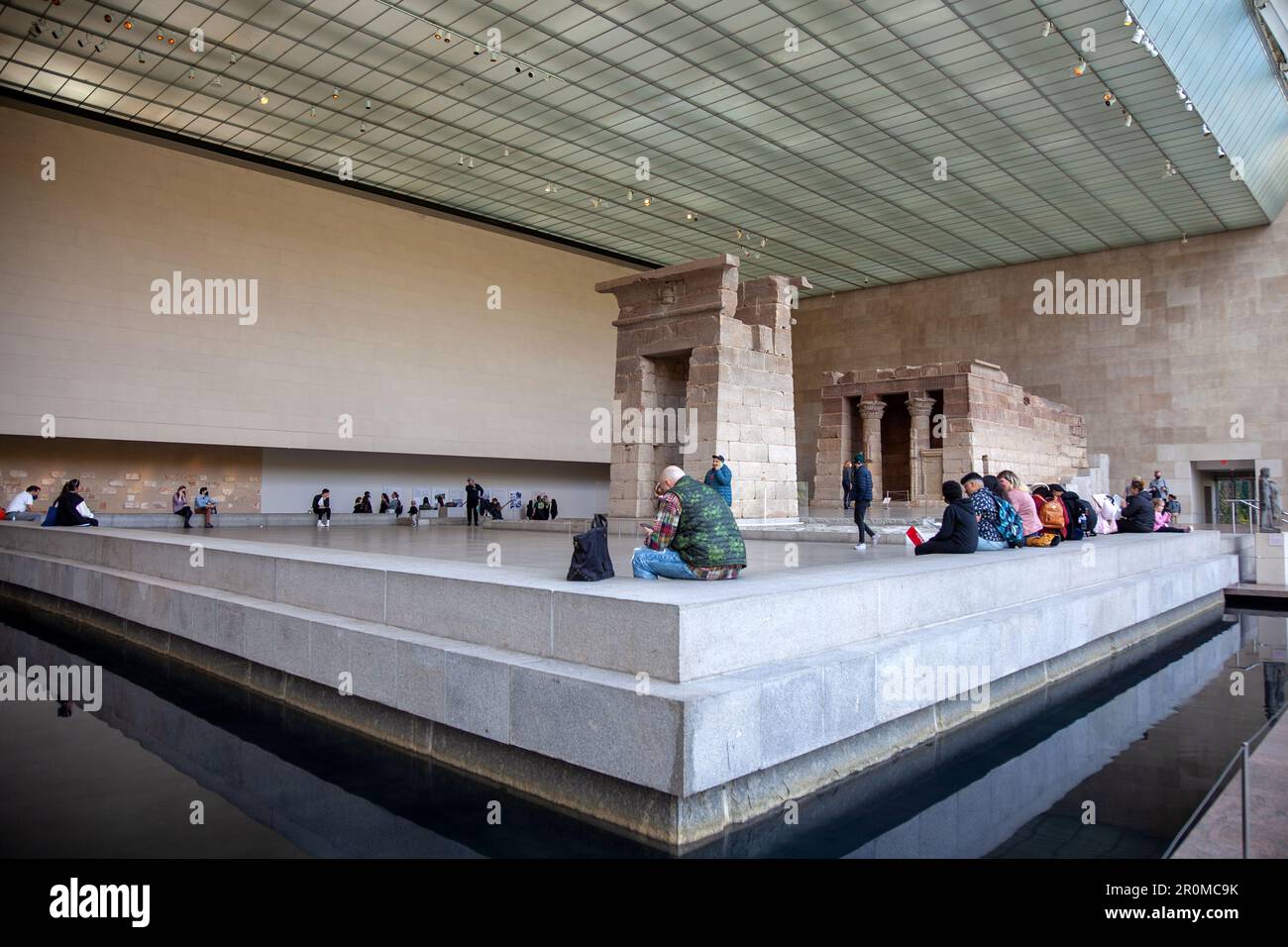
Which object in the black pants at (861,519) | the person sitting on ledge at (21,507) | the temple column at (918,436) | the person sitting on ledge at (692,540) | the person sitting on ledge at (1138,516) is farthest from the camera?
the temple column at (918,436)

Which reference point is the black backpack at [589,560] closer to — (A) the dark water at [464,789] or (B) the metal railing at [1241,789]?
(A) the dark water at [464,789]

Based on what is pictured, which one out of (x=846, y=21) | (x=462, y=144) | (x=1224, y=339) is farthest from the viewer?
(x=1224, y=339)

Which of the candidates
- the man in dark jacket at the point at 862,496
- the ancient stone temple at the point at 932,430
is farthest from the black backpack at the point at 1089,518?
the ancient stone temple at the point at 932,430

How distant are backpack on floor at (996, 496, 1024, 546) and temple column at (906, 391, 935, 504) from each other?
45.4 feet

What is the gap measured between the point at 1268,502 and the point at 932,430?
301 inches

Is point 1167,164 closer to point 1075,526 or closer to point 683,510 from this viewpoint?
point 1075,526

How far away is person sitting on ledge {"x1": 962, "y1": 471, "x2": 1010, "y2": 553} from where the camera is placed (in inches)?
350

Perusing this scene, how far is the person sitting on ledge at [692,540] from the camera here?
228 inches

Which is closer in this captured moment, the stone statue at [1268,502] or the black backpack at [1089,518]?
the black backpack at [1089,518]

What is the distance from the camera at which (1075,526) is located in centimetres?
1110

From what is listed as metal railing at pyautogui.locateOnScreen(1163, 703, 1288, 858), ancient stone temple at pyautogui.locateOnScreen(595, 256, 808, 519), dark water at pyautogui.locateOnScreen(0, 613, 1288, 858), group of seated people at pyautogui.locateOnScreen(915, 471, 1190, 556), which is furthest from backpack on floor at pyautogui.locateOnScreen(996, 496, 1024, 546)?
ancient stone temple at pyautogui.locateOnScreen(595, 256, 808, 519)

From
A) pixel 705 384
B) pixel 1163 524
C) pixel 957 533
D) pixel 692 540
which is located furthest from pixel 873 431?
pixel 692 540
